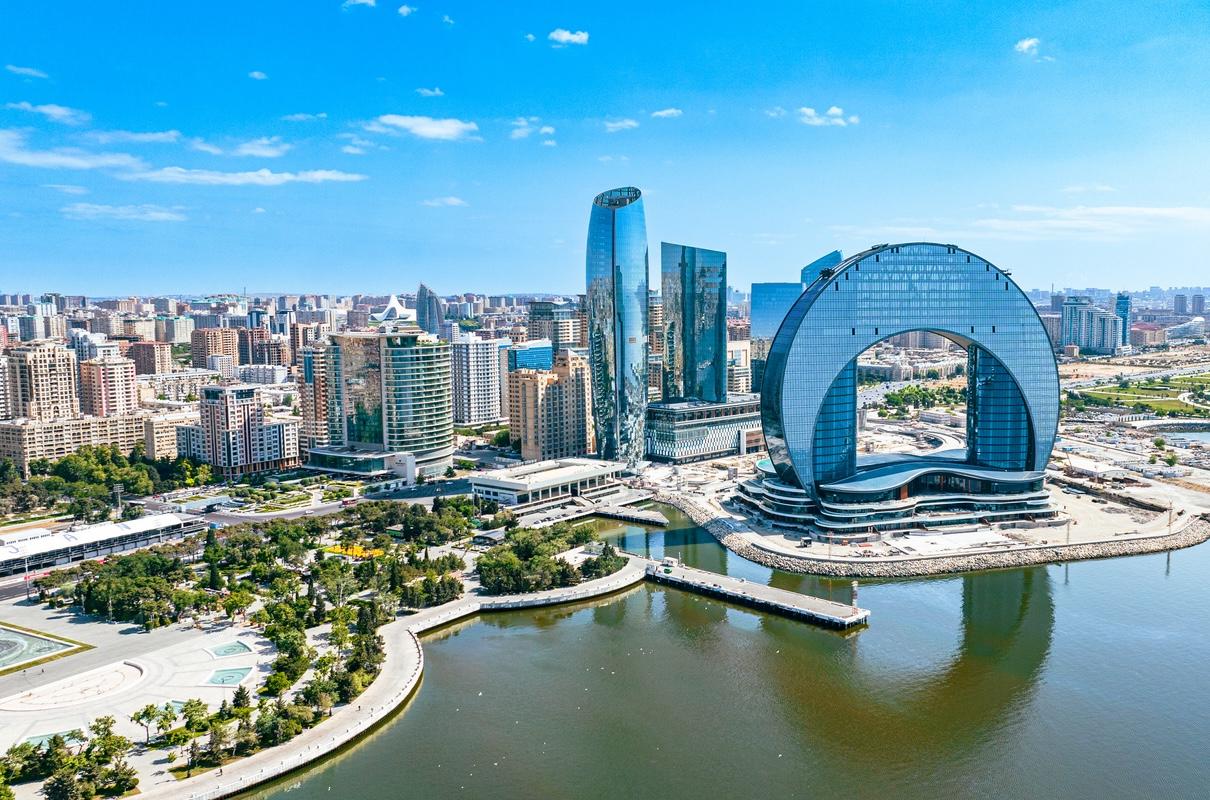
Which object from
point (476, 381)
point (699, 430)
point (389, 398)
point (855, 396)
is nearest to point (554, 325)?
point (476, 381)

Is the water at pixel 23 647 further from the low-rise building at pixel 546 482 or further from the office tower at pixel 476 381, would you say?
the office tower at pixel 476 381

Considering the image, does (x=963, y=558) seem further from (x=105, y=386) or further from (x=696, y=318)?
(x=105, y=386)

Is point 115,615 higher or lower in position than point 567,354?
lower

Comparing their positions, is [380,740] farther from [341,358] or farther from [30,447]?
[30,447]

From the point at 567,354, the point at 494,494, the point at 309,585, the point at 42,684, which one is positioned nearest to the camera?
the point at 42,684

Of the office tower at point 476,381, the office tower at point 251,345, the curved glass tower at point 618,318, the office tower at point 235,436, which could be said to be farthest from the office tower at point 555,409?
the office tower at point 251,345

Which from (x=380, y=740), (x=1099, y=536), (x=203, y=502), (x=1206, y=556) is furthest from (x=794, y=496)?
(x=203, y=502)

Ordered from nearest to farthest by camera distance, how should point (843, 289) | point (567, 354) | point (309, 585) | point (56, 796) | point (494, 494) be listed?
point (56, 796) → point (309, 585) → point (843, 289) → point (494, 494) → point (567, 354)
